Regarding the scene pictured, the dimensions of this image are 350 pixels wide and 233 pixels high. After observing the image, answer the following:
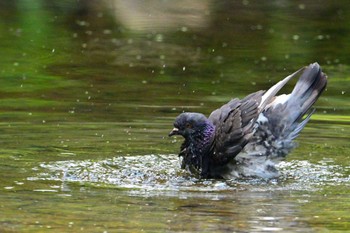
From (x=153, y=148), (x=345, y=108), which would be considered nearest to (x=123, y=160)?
(x=153, y=148)

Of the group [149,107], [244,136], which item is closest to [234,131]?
[244,136]

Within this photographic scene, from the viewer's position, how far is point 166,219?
285 inches

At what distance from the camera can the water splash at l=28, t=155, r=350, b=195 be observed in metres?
8.35

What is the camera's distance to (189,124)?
29.7 ft

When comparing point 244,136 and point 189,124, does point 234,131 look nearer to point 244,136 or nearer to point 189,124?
point 244,136

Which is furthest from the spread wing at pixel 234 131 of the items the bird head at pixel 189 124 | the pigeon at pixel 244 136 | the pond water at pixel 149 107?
the pond water at pixel 149 107

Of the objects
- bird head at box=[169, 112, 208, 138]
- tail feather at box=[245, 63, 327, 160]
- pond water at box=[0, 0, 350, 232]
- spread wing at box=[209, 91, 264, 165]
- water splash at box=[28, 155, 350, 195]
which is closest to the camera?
pond water at box=[0, 0, 350, 232]

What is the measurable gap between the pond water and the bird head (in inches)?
12.6

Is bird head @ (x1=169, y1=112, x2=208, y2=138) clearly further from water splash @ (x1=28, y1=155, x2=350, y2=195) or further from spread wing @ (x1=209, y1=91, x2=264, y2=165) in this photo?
water splash @ (x1=28, y1=155, x2=350, y2=195)

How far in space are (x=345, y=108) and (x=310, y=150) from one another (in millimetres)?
2102

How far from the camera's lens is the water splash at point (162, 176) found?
8.35 meters

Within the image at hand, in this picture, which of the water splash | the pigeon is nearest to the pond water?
the water splash

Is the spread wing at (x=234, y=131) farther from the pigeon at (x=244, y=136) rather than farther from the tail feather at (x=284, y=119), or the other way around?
the tail feather at (x=284, y=119)

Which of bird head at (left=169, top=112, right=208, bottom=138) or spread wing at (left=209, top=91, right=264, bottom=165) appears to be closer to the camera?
spread wing at (left=209, top=91, right=264, bottom=165)
